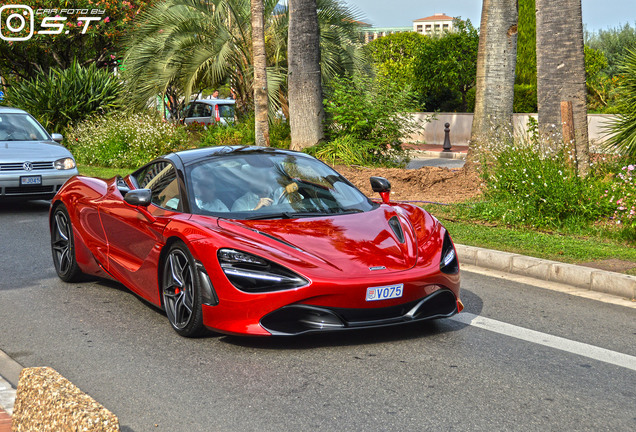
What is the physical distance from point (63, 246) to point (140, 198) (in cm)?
200

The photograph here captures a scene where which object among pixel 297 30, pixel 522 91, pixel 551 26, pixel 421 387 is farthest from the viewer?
pixel 522 91

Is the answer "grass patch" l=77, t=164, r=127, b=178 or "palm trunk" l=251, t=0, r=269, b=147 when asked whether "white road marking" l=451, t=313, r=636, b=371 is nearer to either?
"palm trunk" l=251, t=0, r=269, b=147

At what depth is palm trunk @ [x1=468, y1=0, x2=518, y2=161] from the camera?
14492 mm

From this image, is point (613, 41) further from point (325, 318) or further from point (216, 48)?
point (325, 318)

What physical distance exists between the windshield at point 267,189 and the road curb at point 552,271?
2.18 metres

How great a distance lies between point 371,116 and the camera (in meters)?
16.0

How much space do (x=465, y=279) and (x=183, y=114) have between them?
62.2 ft

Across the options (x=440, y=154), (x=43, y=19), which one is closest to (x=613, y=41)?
(x=440, y=154)

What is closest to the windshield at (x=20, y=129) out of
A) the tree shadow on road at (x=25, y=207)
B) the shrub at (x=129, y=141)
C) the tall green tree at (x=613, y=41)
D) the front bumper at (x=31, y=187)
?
the tree shadow on road at (x=25, y=207)

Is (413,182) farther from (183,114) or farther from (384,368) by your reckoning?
(183,114)

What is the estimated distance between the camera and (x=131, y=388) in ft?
16.4

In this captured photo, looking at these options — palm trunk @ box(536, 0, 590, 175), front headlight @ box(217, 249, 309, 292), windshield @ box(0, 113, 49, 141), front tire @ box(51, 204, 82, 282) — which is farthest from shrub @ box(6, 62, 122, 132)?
front headlight @ box(217, 249, 309, 292)

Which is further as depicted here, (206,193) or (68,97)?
(68,97)

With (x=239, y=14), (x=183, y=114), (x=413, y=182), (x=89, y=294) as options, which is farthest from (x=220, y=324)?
(x=183, y=114)
